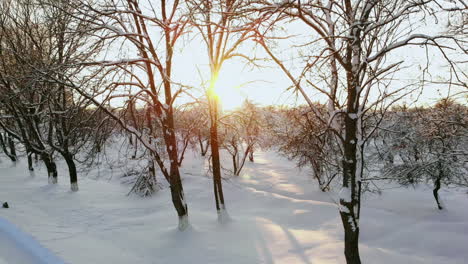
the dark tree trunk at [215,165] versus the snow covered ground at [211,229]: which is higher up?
the dark tree trunk at [215,165]

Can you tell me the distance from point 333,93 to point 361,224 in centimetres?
A: 672

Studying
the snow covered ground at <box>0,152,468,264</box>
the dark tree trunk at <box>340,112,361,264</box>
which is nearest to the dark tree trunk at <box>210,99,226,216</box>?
the snow covered ground at <box>0,152,468,264</box>

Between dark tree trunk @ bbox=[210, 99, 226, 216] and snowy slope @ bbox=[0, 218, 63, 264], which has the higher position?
dark tree trunk @ bbox=[210, 99, 226, 216]

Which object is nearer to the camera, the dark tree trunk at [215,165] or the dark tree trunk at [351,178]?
the dark tree trunk at [351,178]

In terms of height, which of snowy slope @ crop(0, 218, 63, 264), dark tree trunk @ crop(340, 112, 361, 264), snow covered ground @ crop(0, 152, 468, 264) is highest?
dark tree trunk @ crop(340, 112, 361, 264)

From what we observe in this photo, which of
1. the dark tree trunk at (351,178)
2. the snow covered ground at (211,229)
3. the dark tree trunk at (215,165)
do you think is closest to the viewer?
the dark tree trunk at (351,178)

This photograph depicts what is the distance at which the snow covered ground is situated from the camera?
20.8 ft

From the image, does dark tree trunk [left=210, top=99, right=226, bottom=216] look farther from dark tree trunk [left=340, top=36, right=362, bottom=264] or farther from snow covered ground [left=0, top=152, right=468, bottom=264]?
dark tree trunk [left=340, top=36, right=362, bottom=264]

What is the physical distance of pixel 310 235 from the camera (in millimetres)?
8219

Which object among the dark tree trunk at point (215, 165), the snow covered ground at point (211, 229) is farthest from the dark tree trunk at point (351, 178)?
the dark tree trunk at point (215, 165)

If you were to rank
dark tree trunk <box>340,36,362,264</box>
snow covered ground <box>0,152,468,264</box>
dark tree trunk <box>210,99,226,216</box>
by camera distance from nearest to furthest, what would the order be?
1. dark tree trunk <box>340,36,362,264</box>
2. snow covered ground <box>0,152,468,264</box>
3. dark tree trunk <box>210,99,226,216</box>

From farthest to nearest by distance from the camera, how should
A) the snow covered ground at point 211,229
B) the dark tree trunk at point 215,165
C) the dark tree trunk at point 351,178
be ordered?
the dark tree trunk at point 215,165 < the snow covered ground at point 211,229 < the dark tree trunk at point 351,178

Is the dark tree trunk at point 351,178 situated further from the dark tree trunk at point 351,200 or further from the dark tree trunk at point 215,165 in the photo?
the dark tree trunk at point 215,165

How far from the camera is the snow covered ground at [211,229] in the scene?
6348 millimetres
